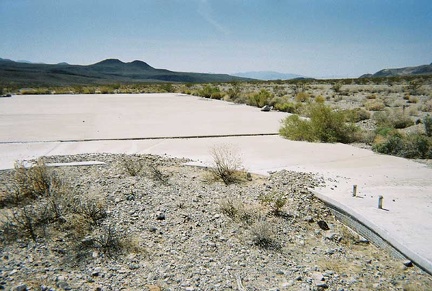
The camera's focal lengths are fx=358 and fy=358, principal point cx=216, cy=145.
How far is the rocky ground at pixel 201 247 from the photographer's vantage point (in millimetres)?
4426

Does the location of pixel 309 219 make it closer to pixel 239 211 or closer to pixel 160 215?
pixel 239 211

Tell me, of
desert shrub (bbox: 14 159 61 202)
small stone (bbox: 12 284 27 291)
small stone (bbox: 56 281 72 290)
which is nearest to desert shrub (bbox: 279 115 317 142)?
desert shrub (bbox: 14 159 61 202)

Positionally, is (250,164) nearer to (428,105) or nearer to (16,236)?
(16,236)

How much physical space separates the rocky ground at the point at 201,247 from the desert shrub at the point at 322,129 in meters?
5.45

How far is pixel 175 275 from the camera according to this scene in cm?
455

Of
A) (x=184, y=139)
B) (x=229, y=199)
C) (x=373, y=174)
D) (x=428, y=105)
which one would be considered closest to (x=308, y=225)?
(x=229, y=199)

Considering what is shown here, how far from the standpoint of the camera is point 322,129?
1280cm

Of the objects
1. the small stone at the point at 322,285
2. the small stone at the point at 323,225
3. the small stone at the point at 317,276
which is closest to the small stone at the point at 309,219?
the small stone at the point at 323,225

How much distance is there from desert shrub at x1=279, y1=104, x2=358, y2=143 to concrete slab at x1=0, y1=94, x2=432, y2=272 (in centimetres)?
67

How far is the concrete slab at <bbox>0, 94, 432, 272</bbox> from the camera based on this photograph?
5910 mm

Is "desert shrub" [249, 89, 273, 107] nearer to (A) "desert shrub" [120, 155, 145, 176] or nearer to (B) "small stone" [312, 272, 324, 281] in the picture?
(A) "desert shrub" [120, 155, 145, 176]

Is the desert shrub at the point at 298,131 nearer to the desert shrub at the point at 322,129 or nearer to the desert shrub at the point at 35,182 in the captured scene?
the desert shrub at the point at 322,129

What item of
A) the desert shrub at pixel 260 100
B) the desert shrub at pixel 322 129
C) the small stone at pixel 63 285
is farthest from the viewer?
the desert shrub at pixel 260 100

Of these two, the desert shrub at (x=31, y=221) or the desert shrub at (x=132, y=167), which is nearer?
the desert shrub at (x=31, y=221)
